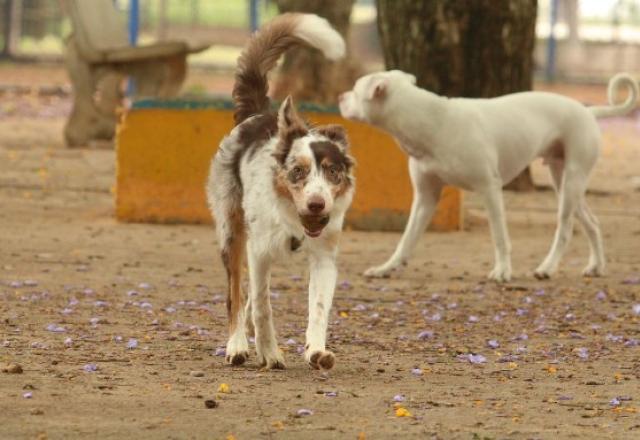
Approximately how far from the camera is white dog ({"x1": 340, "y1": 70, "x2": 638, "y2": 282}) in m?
9.42

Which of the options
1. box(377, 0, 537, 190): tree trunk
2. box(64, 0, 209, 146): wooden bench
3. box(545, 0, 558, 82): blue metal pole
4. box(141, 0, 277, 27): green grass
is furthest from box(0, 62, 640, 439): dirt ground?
box(141, 0, 277, 27): green grass

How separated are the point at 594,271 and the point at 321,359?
400 centimetres

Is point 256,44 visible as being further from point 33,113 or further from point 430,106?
point 33,113

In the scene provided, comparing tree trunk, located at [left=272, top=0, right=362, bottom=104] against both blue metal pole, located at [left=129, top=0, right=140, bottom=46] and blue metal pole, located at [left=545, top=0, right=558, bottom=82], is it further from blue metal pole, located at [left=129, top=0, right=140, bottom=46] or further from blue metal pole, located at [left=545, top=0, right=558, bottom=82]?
blue metal pole, located at [left=545, top=0, right=558, bottom=82]

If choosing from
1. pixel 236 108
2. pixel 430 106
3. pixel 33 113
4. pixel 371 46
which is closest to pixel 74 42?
pixel 33 113

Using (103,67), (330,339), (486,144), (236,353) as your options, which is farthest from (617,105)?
(103,67)

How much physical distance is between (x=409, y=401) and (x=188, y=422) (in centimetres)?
90

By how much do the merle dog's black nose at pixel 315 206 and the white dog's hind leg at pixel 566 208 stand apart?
12.7 ft

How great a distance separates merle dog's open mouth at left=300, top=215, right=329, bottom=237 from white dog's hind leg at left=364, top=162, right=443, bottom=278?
132 inches

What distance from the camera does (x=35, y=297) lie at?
827cm

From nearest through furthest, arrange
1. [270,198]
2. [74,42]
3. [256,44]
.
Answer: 1. [270,198]
2. [256,44]
3. [74,42]

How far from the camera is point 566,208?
992 cm

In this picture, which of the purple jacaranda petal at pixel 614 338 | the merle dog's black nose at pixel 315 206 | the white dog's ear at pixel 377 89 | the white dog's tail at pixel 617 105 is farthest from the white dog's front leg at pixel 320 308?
the white dog's tail at pixel 617 105

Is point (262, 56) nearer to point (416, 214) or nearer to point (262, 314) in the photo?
point (262, 314)
